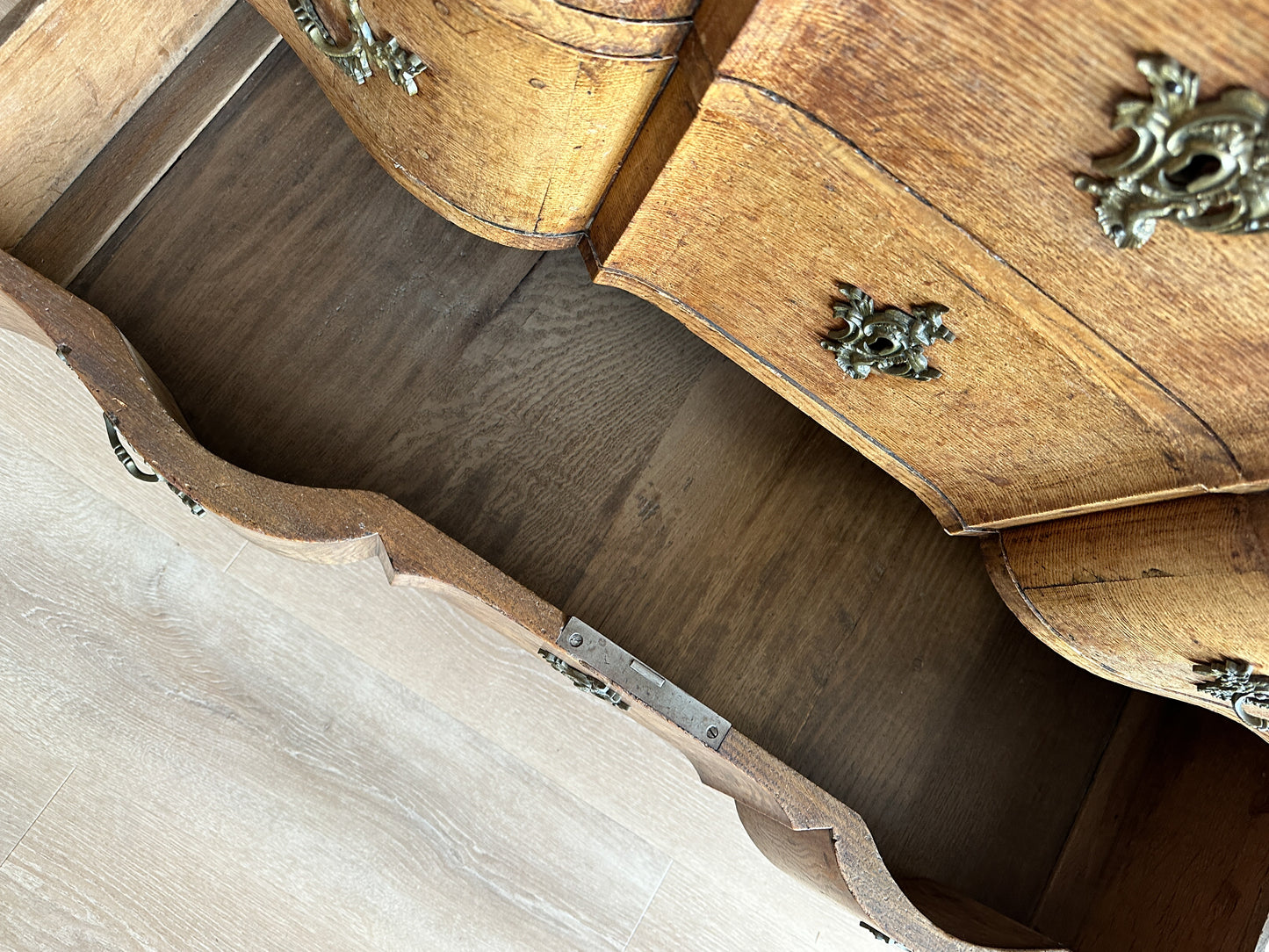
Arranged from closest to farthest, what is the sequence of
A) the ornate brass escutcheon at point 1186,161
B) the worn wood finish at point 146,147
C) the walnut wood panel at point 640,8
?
the ornate brass escutcheon at point 1186,161
the walnut wood panel at point 640,8
the worn wood finish at point 146,147

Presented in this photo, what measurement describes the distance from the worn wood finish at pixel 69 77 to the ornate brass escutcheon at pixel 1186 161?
0.69 m

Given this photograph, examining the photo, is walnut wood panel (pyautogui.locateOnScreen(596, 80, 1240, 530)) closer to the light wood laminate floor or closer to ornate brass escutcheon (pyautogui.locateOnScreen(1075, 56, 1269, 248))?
ornate brass escutcheon (pyautogui.locateOnScreen(1075, 56, 1269, 248))

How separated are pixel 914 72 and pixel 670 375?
0.48 meters

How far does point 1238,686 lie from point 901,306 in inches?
11.8

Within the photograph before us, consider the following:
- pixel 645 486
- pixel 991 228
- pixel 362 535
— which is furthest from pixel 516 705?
pixel 991 228

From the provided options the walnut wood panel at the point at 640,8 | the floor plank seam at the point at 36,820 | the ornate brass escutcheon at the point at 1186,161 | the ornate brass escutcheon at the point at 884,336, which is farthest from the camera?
the floor plank seam at the point at 36,820

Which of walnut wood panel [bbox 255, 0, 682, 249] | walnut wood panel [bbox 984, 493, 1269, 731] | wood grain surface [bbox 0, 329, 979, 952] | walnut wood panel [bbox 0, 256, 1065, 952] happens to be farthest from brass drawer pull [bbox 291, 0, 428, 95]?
wood grain surface [bbox 0, 329, 979, 952]

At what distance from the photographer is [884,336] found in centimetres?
56

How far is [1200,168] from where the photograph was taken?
1.14 ft

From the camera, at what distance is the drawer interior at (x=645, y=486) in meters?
0.80

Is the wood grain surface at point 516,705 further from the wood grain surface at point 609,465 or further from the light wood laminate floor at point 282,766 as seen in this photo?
the wood grain surface at point 609,465

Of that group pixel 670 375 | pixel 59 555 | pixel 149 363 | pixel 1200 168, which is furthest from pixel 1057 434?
pixel 59 555

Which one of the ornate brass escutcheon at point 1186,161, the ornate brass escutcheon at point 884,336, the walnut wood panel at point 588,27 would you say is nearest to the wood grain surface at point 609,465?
the ornate brass escutcheon at point 884,336

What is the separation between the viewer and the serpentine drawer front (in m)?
0.35
